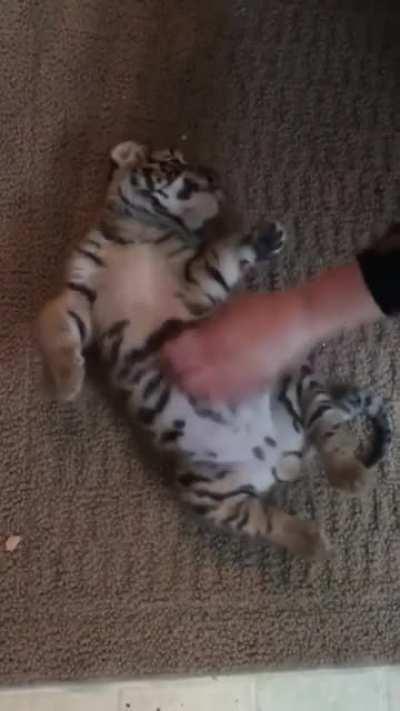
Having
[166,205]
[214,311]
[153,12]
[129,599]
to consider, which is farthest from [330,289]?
[153,12]

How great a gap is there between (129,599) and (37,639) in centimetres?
10

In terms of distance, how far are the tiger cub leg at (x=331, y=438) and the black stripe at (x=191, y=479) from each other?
12cm

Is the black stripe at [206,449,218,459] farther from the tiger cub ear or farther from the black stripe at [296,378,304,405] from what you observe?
the tiger cub ear

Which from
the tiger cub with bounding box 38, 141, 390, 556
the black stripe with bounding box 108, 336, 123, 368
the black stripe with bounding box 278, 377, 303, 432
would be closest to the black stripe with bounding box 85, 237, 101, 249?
the tiger cub with bounding box 38, 141, 390, 556

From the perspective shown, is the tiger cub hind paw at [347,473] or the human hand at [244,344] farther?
the tiger cub hind paw at [347,473]

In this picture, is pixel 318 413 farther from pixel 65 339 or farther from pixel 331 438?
pixel 65 339

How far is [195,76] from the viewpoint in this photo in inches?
53.3

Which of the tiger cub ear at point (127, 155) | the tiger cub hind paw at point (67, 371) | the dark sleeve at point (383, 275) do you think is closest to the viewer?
the dark sleeve at point (383, 275)

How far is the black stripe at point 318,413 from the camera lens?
1.18 meters

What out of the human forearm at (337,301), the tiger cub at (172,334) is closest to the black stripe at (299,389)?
the tiger cub at (172,334)

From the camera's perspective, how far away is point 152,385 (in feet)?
3.78

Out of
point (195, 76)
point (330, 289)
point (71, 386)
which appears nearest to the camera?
point (330, 289)

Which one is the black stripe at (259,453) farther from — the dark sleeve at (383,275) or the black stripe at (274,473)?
the dark sleeve at (383,275)

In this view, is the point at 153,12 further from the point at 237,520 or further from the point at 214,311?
the point at 237,520
